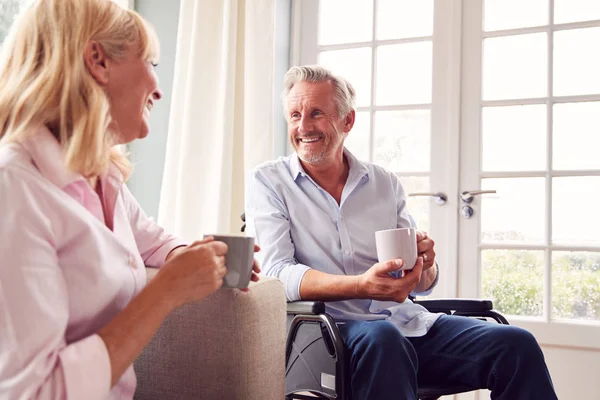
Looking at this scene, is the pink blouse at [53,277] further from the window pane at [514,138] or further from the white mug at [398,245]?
the window pane at [514,138]

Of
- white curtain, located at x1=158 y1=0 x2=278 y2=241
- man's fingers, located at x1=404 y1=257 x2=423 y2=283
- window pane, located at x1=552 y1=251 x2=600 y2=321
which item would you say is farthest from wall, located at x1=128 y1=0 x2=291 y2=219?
window pane, located at x1=552 y1=251 x2=600 y2=321

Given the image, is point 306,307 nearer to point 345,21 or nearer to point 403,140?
point 403,140

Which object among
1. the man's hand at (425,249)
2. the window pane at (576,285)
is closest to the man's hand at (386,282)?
the man's hand at (425,249)

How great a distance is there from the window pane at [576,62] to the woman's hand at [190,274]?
2273mm

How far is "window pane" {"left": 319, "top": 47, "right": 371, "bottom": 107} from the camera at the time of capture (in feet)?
10.2

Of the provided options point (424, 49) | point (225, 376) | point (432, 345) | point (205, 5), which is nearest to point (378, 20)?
point (424, 49)

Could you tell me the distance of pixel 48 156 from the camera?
91 cm

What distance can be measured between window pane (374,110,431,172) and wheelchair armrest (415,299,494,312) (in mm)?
1103

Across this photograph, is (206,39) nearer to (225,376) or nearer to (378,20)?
(378,20)

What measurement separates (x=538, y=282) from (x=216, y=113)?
1.63m

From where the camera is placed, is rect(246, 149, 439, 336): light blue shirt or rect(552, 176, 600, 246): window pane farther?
rect(552, 176, 600, 246): window pane

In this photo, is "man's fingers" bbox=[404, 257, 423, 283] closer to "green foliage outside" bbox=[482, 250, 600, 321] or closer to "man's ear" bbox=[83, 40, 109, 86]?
"man's ear" bbox=[83, 40, 109, 86]

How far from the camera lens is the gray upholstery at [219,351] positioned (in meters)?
1.19

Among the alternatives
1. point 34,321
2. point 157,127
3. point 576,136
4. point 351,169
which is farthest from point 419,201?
point 34,321
